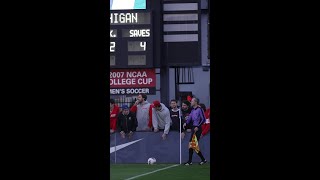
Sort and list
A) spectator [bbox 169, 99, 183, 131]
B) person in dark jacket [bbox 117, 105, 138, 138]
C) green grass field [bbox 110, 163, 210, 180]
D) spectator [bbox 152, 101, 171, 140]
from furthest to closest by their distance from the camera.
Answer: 1. spectator [bbox 169, 99, 183, 131]
2. person in dark jacket [bbox 117, 105, 138, 138]
3. spectator [bbox 152, 101, 171, 140]
4. green grass field [bbox 110, 163, 210, 180]

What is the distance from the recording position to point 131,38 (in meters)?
13.8

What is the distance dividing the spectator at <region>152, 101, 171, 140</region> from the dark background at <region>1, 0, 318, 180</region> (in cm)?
878

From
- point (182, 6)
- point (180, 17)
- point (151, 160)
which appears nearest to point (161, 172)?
point (151, 160)

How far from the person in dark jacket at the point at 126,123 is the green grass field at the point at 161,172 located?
0.68m

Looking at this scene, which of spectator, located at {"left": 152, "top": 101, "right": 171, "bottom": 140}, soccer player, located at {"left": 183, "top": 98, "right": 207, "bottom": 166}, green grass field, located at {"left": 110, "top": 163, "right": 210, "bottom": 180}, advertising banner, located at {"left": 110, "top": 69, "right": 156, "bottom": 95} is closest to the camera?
green grass field, located at {"left": 110, "top": 163, "right": 210, "bottom": 180}

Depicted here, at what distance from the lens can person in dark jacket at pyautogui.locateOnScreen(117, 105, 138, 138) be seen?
13789 millimetres

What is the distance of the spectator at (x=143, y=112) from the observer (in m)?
13.9

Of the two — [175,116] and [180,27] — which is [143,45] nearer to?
[180,27]

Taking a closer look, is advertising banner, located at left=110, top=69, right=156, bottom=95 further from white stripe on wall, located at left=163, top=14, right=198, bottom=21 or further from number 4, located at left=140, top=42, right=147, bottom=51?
white stripe on wall, located at left=163, top=14, right=198, bottom=21

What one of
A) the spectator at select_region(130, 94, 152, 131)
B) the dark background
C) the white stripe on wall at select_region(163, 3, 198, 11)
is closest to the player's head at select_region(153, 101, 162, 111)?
the spectator at select_region(130, 94, 152, 131)

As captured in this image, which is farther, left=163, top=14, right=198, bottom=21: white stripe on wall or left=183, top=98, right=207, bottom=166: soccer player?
left=163, top=14, right=198, bottom=21: white stripe on wall

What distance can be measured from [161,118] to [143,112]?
494 millimetres
